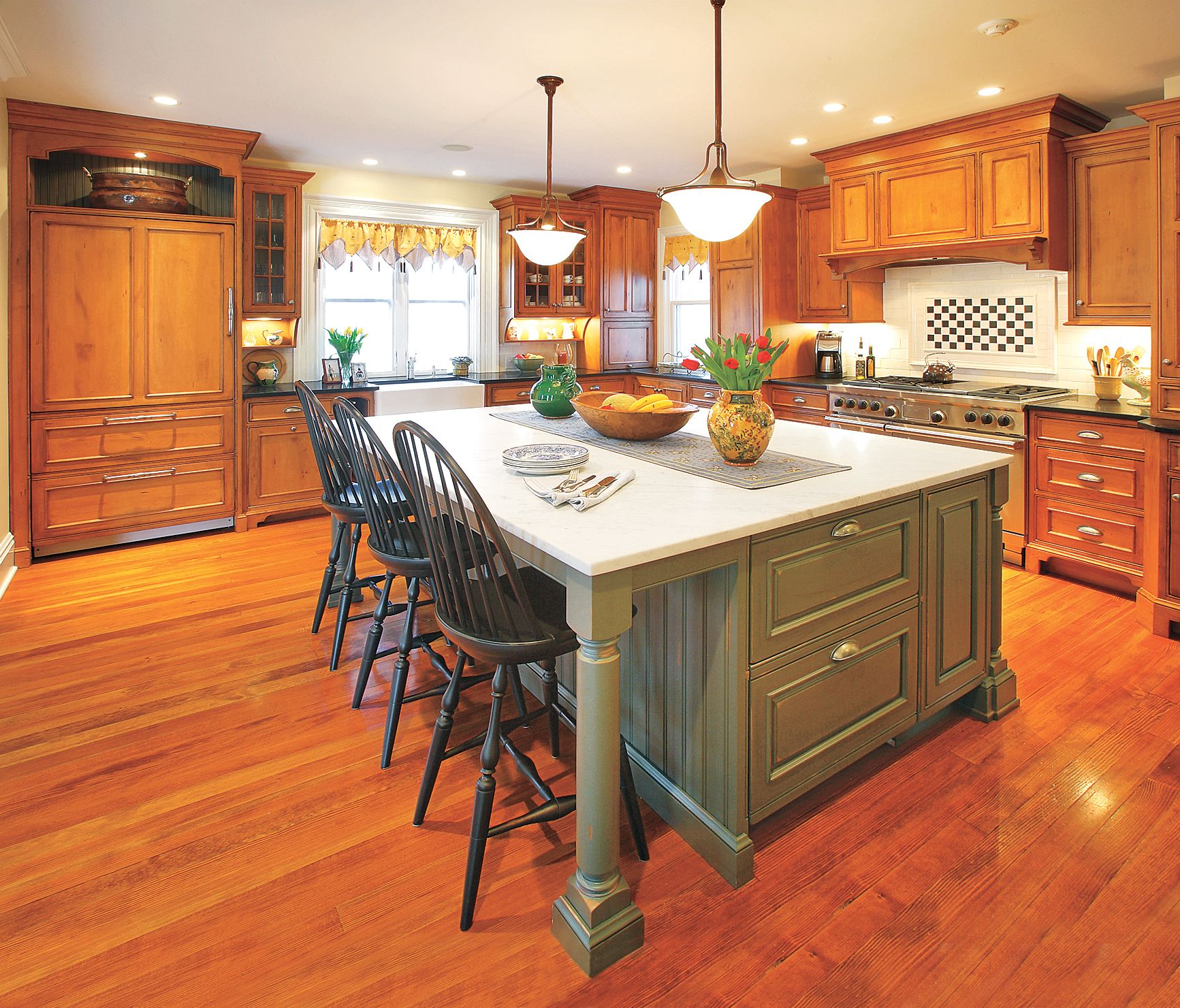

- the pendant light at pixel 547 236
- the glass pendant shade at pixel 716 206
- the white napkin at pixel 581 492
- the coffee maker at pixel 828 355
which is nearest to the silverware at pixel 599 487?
the white napkin at pixel 581 492

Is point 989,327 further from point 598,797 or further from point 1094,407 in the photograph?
point 598,797

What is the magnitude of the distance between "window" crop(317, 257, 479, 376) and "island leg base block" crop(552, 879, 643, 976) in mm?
5177

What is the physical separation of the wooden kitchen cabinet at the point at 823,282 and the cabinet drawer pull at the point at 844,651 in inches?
157

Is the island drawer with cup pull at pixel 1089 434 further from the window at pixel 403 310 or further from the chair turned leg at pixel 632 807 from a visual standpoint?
the window at pixel 403 310

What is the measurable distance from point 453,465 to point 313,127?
13.3 feet

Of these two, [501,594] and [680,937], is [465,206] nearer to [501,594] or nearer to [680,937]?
[501,594]

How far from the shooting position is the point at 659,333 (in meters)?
7.41

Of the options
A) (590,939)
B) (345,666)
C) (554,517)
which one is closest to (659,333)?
(345,666)

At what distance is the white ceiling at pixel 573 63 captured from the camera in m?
3.08

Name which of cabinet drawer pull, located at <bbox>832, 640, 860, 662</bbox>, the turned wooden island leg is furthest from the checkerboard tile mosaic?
the turned wooden island leg

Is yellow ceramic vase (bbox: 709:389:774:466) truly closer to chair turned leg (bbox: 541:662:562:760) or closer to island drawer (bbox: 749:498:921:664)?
island drawer (bbox: 749:498:921:664)

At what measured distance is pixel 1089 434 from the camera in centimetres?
387

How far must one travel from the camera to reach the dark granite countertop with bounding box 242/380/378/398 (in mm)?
5188

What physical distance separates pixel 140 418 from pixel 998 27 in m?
4.82
